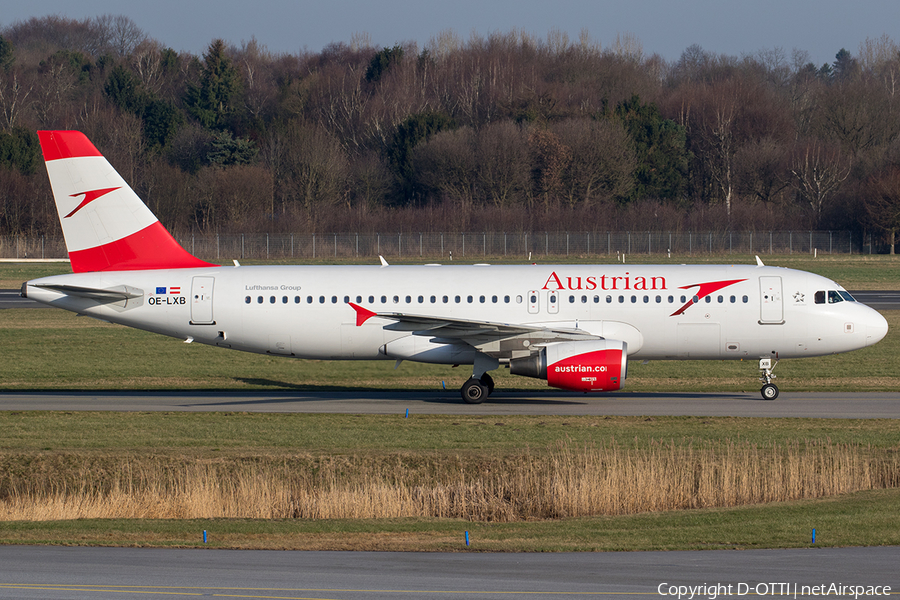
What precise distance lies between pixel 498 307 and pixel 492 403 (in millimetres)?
2827

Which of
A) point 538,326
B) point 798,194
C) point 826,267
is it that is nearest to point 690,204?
point 798,194

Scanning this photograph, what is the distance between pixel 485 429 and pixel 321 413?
17.1 feet

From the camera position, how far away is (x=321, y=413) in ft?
91.1

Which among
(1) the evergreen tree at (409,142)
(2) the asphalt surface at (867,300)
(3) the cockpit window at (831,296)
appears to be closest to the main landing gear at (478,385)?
(3) the cockpit window at (831,296)

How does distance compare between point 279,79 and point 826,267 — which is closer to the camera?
point 826,267

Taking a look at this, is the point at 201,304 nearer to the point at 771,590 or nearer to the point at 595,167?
the point at 771,590

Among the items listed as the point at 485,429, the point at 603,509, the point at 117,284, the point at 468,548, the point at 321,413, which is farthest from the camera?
the point at 117,284

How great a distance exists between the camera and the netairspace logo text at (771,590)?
39.3 ft

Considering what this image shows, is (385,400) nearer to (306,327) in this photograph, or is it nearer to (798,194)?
(306,327)

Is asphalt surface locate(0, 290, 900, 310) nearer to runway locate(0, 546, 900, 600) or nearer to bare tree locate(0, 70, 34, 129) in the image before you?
runway locate(0, 546, 900, 600)

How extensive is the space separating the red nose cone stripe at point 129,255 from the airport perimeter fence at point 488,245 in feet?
200

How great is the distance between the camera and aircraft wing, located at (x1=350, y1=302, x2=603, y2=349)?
28.1m

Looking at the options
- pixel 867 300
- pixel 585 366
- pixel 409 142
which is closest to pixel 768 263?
pixel 867 300

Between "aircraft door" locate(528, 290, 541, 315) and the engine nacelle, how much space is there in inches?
67.1
